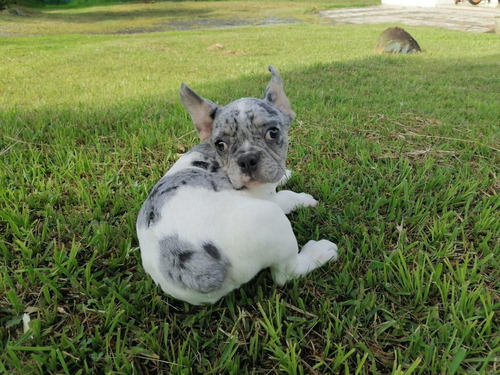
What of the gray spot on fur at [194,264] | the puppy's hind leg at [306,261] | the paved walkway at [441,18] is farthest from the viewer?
the paved walkway at [441,18]

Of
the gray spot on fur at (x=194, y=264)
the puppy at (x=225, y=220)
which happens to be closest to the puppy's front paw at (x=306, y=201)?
the puppy at (x=225, y=220)

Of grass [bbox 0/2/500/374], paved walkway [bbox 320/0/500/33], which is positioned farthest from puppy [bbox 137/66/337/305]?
paved walkway [bbox 320/0/500/33]

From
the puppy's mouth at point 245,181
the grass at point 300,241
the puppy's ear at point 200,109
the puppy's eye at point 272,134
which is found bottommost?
the grass at point 300,241

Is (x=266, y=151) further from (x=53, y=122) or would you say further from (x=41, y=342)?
(x=53, y=122)

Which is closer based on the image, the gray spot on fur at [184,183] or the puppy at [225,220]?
the puppy at [225,220]

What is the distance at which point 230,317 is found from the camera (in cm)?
263

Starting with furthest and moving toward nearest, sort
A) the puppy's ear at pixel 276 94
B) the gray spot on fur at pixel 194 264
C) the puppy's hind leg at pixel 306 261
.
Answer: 1. the puppy's ear at pixel 276 94
2. the puppy's hind leg at pixel 306 261
3. the gray spot on fur at pixel 194 264

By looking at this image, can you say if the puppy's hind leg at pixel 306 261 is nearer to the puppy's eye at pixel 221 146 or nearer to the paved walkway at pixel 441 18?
the puppy's eye at pixel 221 146

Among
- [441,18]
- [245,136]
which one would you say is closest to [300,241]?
[245,136]

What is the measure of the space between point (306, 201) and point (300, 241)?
0.57m

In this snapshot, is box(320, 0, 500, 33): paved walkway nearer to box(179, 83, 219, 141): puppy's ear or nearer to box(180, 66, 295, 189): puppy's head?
box(180, 66, 295, 189): puppy's head

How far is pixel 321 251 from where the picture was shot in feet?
10.0

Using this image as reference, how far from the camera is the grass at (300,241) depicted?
7.70ft

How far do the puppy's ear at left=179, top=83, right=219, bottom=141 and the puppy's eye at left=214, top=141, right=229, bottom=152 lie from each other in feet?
0.89
